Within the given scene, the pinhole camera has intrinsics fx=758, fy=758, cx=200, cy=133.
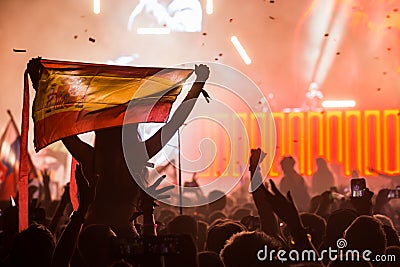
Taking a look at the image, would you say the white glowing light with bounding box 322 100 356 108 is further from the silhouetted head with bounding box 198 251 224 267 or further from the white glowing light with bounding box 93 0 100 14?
the silhouetted head with bounding box 198 251 224 267

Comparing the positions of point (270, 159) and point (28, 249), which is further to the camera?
point (270, 159)

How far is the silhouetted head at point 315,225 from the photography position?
130 inches

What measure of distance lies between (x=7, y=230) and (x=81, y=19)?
341cm

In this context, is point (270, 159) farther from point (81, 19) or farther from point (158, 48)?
point (81, 19)

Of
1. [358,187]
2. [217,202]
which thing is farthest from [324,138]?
[358,187]

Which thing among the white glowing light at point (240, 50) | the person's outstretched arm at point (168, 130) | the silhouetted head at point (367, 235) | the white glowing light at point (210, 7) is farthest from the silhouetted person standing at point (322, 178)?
the silhouetted head at point (367, 235)

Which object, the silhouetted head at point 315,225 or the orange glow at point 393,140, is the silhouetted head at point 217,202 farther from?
the orange glow at point 393,140

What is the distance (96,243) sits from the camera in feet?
8.54

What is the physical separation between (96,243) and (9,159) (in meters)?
4.65

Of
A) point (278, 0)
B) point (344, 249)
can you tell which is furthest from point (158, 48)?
point (344, 249)

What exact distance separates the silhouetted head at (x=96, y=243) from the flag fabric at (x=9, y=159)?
437 cm

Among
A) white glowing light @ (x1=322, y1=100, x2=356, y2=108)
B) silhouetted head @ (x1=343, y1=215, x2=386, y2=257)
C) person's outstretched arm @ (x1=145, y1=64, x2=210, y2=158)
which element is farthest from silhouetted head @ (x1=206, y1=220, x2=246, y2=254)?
white glowing light @ (x1=322, y1=100, x2=356, y2=108)

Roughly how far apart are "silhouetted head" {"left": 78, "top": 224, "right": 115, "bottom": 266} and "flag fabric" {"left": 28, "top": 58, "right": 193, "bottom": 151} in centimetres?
115

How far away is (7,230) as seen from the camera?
152 inches
